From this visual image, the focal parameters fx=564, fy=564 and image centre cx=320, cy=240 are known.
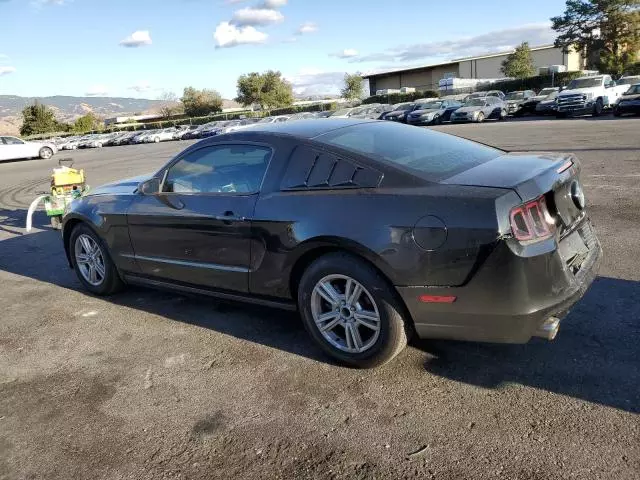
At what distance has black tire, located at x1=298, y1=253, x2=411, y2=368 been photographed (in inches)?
133

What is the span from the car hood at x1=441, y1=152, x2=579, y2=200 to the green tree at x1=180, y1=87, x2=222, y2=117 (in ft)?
284

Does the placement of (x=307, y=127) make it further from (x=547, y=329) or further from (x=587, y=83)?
(x=587, y=83)

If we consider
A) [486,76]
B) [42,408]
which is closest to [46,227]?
[42,408]

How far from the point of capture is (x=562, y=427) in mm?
2844

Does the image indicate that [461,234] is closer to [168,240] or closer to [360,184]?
[360,184]

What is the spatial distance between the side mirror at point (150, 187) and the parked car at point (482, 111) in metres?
29.7

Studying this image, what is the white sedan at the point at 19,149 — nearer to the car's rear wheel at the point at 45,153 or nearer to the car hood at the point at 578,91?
the car's rear wheel at the point at 45,153

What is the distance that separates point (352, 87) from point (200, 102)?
2400 centimetres

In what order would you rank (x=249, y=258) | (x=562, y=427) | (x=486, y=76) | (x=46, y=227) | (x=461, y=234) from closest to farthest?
(x=562, y=427) < (x=461, y=234) < (x=249, y=258) < (x=46, y=227) < (x=486, y=76)

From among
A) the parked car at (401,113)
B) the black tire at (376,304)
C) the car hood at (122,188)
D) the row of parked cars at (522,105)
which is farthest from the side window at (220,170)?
the parked car at (401,113)

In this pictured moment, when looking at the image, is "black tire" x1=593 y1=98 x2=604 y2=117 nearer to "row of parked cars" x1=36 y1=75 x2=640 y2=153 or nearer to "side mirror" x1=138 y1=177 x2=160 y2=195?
"row of parked cars" x1=36 y1=75 x2=640 y2=153

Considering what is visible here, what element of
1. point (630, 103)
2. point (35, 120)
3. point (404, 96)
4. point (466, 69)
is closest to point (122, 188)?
point (630, 103)

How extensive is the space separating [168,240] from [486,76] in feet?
275

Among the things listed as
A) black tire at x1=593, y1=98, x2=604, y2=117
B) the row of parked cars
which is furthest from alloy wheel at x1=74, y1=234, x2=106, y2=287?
black tire at x1=593, y1=98, x2=604, y2=117
